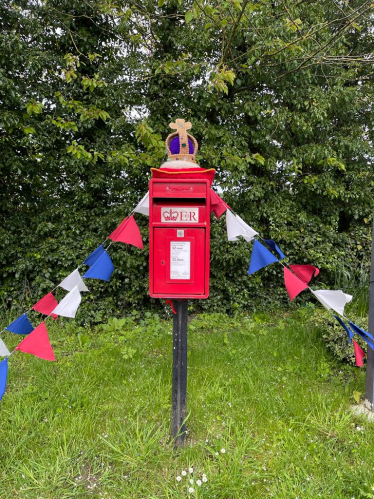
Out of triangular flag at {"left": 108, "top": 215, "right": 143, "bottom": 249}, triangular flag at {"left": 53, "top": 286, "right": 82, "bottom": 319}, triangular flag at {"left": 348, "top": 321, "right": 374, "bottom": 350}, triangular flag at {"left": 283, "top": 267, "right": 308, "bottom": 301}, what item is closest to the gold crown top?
triangular flag at {"left": 108, "top": 215, "right": 143, "bottom": 249}

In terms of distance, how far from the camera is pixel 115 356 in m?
3.23

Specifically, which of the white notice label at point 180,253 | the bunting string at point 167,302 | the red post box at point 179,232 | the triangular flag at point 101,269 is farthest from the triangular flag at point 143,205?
the white notice label at point 180,253

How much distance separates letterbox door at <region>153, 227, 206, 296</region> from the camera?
1.84 meters

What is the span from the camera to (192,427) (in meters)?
2.19

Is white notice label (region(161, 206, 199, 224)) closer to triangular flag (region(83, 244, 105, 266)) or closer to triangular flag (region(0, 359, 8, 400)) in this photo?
triangular flag (region(83, 244, 105, 266))

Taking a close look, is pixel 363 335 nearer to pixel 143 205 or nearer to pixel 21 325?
pixel 143 205

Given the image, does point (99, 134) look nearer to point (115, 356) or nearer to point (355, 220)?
point (115, 356)

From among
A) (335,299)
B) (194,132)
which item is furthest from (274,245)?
(194,132)

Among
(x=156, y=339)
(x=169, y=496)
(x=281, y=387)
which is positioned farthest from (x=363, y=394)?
(x=156, y=339)

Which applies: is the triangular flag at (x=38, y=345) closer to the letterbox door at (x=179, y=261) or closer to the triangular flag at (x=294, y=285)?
the letterbox door at (x=179, y=261)

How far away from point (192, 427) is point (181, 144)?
185cm

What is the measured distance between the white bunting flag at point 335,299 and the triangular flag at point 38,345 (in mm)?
1706

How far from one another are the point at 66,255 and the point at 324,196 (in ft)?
13.1

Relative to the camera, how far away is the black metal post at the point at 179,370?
6.59ft
